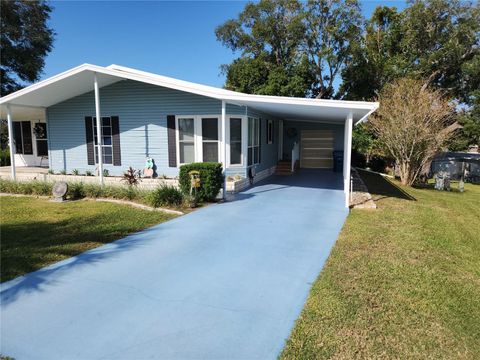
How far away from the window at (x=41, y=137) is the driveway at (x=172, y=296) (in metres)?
11.5

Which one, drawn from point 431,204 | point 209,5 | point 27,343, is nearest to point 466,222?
point 431,204

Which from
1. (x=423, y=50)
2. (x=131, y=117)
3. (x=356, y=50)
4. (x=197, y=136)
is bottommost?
(x=197, y=136)

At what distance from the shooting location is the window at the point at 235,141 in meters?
10.4

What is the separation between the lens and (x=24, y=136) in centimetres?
1481

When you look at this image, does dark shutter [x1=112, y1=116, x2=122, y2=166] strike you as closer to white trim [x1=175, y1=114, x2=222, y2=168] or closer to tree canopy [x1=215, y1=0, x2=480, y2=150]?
white trim [x1=175, y1=114, x2=222, y2=168]

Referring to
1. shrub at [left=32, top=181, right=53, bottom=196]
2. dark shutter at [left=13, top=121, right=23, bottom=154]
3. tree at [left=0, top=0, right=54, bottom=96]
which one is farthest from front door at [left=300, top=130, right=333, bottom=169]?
tree at [left=0, top=0, right=54, bottom=96]

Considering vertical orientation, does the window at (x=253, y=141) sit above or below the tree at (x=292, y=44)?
below

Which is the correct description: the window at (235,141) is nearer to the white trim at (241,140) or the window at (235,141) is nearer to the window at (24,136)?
the white trim at (241,140)

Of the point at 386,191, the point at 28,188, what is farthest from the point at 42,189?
the point at 386,191

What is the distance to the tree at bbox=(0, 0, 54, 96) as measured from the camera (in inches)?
746

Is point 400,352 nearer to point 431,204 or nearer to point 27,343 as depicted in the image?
point 27,343

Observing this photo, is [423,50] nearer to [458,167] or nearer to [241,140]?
[458,167]

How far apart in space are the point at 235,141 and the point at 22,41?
59.3ft

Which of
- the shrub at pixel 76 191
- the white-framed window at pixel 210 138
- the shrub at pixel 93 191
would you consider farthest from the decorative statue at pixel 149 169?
the shrub at pixel 76 191
